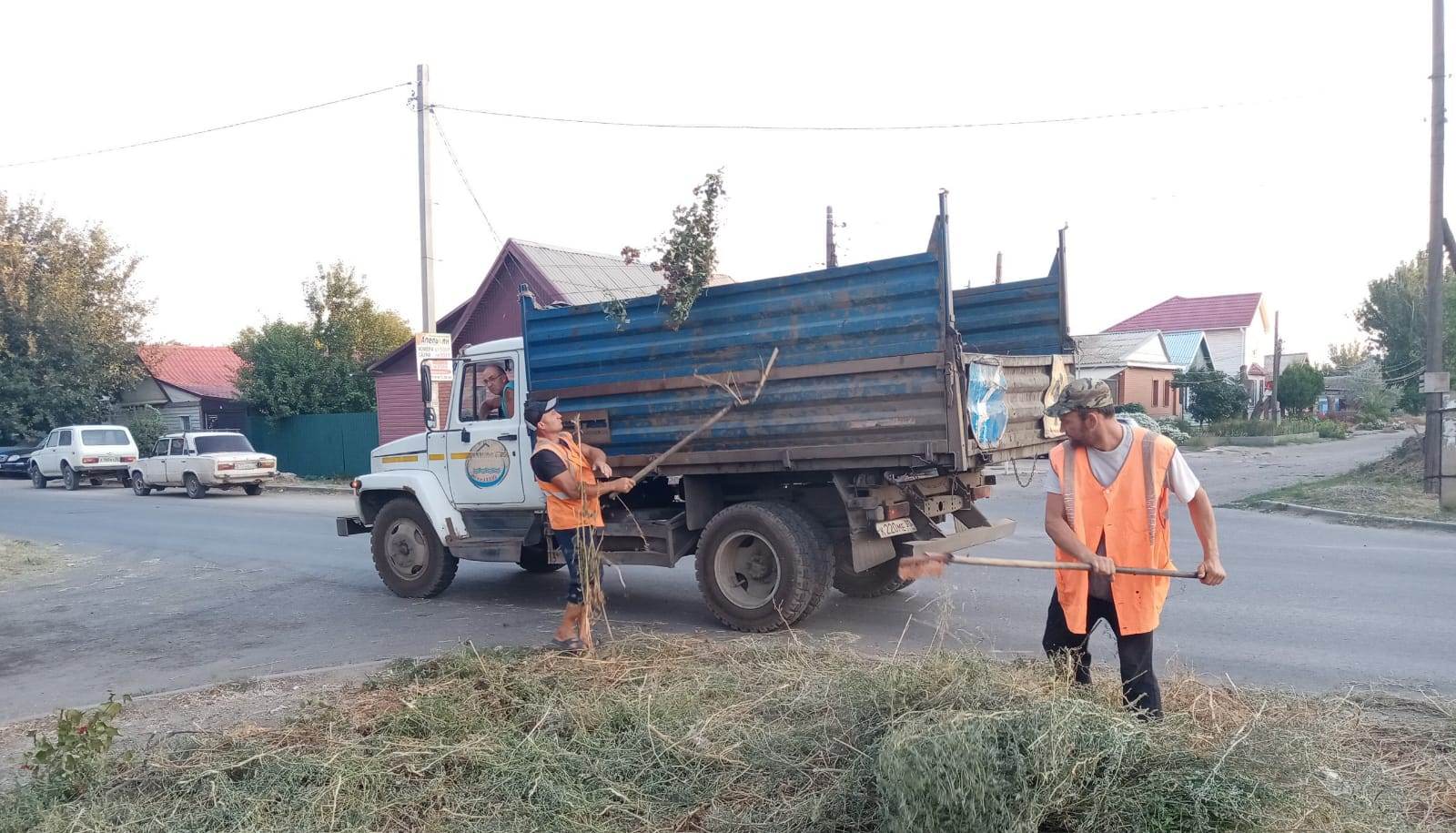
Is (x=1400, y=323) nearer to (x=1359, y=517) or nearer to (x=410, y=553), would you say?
(x=1359, y=517)

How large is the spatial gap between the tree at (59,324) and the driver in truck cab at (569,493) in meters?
34.5

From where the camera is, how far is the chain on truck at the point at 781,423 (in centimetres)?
674

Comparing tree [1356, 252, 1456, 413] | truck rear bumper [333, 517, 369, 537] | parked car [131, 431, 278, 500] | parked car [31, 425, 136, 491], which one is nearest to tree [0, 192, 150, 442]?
parked car [31, 425, 136, 491]

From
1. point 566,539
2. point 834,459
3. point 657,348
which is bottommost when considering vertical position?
point 566,539

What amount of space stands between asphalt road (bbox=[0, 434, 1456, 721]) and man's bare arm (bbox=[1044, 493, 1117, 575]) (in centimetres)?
243

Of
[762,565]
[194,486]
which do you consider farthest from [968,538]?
[194,486]

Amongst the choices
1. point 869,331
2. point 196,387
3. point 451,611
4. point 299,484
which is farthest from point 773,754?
point 196,387

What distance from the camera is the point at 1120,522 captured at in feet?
13.4

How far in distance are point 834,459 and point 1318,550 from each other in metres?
6.44

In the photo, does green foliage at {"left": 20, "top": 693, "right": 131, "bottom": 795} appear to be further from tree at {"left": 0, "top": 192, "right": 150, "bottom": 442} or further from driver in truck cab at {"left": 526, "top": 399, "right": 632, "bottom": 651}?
tree at {"left": 0, "top": 192, "right": 150, "bottom": 442}

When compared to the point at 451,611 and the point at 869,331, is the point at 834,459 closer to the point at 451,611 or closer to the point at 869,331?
the point at 869,331

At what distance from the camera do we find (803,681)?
4.94 metres

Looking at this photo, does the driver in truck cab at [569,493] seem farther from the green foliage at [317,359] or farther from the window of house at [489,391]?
the green foliage at [317,359]

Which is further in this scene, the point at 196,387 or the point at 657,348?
the point at 196,387
